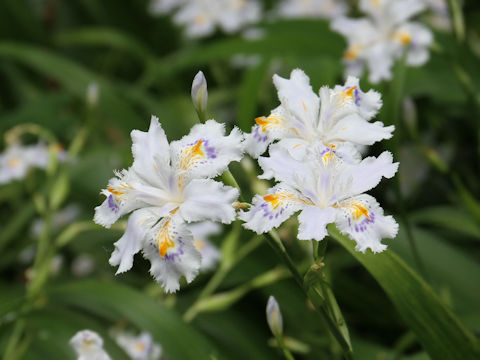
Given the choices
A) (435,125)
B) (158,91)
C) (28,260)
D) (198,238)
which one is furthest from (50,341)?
(158,91)

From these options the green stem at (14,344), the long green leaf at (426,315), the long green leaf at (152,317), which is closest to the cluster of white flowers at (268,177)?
the long green leaf at (426,315)

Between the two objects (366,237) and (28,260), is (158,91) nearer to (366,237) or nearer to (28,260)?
(28,260)

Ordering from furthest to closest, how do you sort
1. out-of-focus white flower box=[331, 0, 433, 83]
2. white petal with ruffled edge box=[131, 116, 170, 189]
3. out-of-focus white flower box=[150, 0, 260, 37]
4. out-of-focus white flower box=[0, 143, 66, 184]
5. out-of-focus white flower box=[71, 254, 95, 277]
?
1. out-of-focus white flower box=[150, 0, 260, 37]
2. out-of-focus white flower box=[71, 254, 95, 277]
3. out-of-focus white flower box=[0, 143, 66, 184]
4. out-of-focus white flower box=[331, 0, 433, 83]
5. white petal with ruffled edge box=[131, 116, 170, 189]

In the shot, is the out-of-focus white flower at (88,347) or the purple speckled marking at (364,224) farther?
the out-of-focus white flower at (88,347)

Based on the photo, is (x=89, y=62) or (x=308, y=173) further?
(x=89, y=62)

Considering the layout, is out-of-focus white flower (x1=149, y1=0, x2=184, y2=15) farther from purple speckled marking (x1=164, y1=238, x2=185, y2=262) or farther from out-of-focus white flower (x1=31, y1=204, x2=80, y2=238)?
purple speckled marking (x1=164, y1=238, x2=185, y2=262)

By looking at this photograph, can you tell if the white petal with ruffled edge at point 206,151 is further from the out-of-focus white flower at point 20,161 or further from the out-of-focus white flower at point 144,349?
the out-of-focus white flower at point 20,161

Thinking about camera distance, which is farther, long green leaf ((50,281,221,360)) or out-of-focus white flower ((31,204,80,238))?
out-of-focus white flower ((31,204,80,238))

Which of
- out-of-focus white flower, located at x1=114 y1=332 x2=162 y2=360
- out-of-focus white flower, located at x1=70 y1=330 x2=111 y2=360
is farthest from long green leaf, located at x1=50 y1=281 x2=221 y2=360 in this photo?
out-of-focus white flower, located at x1=70 y1=330 x2=111 y2=360
